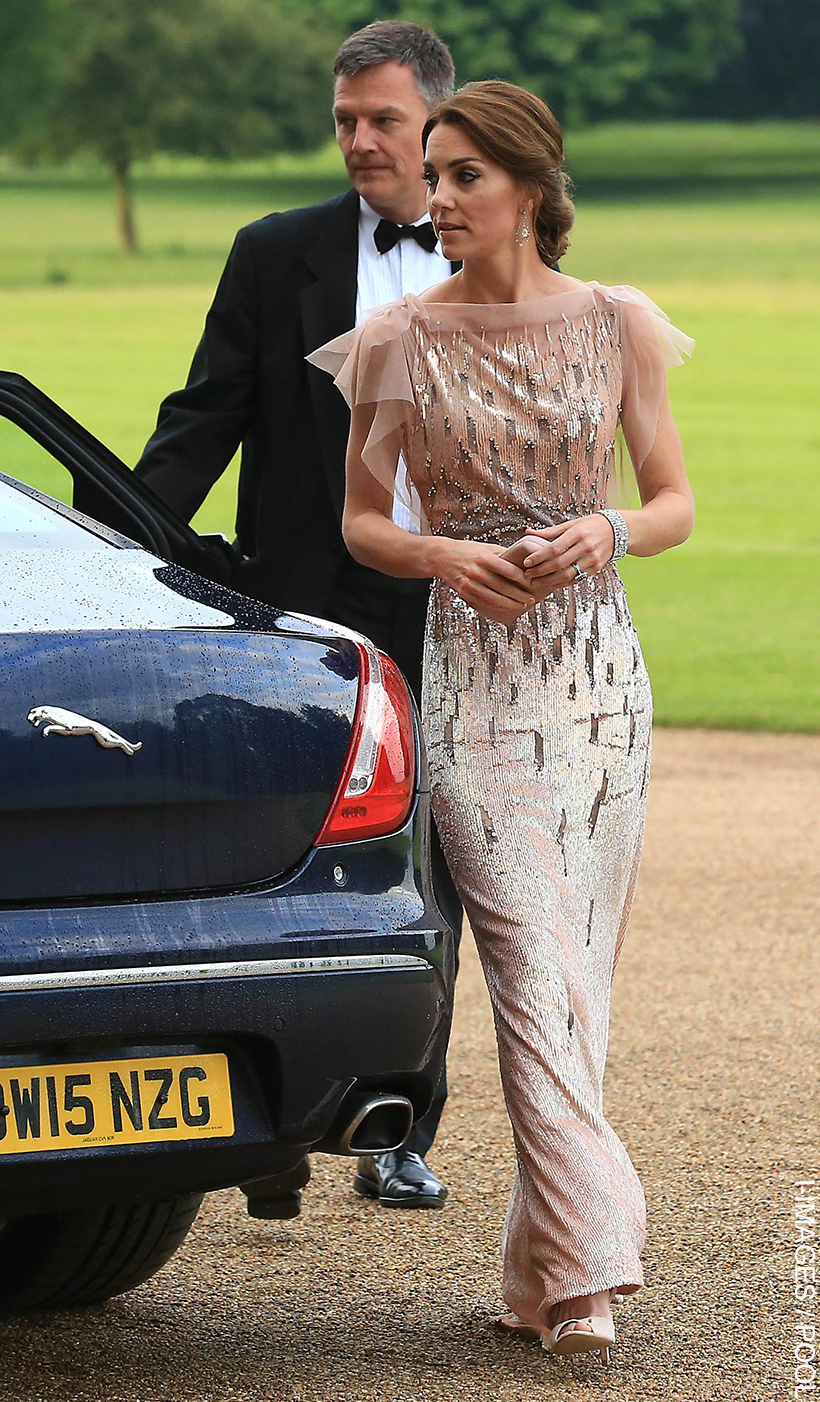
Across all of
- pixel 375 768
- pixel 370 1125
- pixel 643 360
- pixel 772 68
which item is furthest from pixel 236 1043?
pixel 772 68

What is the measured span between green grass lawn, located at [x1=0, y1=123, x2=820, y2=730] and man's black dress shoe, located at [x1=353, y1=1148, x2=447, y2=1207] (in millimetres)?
1502

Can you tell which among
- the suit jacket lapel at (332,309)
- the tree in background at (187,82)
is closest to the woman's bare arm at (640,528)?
the suit jacket lapel at (332,309)

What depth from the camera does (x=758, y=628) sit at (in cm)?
1365

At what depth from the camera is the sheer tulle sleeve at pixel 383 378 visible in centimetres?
362

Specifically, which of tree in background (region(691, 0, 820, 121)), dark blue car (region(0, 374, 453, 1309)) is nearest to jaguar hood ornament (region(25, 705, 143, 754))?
dark blue car (region(0, 374, 453, 1309))

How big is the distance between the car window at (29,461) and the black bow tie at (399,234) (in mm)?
1154

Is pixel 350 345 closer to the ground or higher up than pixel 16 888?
higher up

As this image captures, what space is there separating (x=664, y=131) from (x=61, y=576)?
259ft

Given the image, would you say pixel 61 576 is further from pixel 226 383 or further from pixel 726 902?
pixel 726 902

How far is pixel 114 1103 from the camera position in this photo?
9.34 feet

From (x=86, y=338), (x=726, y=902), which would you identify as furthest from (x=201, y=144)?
(x=726, y=902)

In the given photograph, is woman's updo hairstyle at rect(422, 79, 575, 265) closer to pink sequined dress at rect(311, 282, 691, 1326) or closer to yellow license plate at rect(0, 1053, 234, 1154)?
pink sequined dress at rect(311, 282, 691, 1326)

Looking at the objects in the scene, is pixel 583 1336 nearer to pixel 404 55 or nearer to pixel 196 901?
pixel 196 901

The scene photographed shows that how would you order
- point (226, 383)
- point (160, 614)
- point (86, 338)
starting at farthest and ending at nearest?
point (86, 338) → point (226, 383) → point (160, 614)
